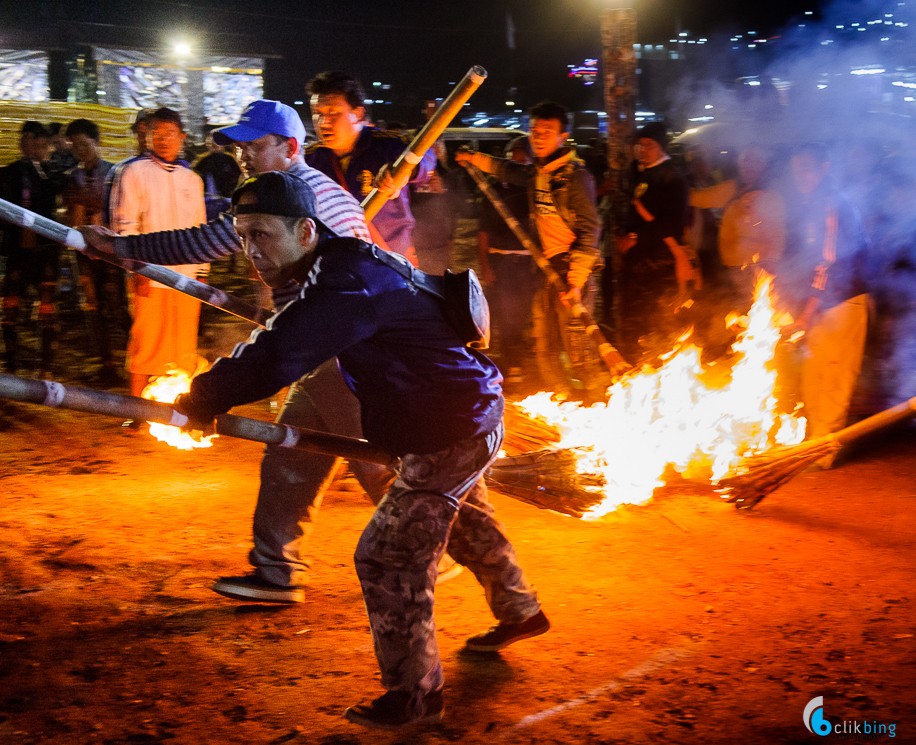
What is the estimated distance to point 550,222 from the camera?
26.3 feet

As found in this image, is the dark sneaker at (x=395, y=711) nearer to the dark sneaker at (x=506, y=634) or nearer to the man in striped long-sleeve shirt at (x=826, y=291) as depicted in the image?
the dark sneaker at (x=506, y=634)

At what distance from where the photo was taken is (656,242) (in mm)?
8938

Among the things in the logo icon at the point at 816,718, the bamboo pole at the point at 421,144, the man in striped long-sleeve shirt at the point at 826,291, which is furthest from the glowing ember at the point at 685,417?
the logo icon at the point at 816,718

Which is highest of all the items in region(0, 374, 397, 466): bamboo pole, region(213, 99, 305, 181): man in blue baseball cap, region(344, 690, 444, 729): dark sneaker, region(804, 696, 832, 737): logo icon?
region(213, 99, 305, 181): man in blue baseball cap

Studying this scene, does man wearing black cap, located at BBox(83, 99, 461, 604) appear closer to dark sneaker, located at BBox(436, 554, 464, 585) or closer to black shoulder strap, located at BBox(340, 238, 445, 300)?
dark sneaker, located at BBox(436, 554, 464, 585)

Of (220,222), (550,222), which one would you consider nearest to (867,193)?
(550,222)

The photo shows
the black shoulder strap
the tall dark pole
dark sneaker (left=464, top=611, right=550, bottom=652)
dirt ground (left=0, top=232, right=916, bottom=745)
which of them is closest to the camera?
the black shoulder strap

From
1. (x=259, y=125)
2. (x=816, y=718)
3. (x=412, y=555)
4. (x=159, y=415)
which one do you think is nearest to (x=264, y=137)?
(x=259, y=125)

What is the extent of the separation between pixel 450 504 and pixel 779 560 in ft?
7.68

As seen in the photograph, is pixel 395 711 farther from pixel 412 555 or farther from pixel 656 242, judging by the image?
pixel 656 242

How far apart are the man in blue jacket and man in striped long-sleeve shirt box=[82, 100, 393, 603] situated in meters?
0.98

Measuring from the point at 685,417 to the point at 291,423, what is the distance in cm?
288

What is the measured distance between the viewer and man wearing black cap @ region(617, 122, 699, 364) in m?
8.85

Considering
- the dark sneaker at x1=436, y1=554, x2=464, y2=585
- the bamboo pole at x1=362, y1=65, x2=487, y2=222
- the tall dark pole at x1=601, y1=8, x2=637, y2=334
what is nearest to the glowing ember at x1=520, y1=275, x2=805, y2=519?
the dark sneaker at x1=436, y1=554, x2=464, y2=585
